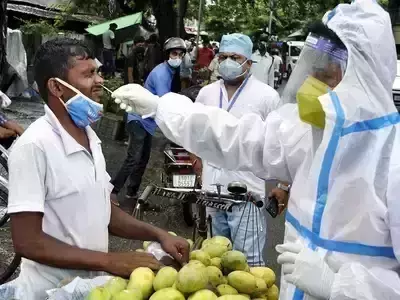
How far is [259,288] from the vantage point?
7.73 ft

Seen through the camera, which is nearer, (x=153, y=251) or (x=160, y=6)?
(x=153, y=251)

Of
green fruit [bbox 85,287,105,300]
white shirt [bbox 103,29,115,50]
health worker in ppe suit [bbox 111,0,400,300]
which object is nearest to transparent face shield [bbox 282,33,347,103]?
health worker in ppe suit [bbox 111,0,400,300]

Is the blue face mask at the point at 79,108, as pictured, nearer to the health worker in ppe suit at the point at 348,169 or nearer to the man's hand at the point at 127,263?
the man's hand at the point at 127,263

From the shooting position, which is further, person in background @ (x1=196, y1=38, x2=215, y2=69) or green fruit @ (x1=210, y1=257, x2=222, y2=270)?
person in background @ (x1=196, y1=38, x2=215, y2=69)

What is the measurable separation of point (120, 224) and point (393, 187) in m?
1.28

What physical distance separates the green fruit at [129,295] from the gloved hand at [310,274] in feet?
1.81

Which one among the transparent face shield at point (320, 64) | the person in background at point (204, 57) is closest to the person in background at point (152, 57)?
the person in background at point (204, 57)

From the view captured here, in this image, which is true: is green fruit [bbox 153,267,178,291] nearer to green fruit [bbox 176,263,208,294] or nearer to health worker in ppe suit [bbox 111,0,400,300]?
green fruit [bbox 176,263,208,294]

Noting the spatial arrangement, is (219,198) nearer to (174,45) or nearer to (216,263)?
(216,263)

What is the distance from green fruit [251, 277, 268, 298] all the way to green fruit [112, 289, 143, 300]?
0.48m

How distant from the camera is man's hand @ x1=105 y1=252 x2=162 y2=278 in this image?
7.54ft

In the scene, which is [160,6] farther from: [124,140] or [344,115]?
[344,115]

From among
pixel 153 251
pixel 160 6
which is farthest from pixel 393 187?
pixel 160 6

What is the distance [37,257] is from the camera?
222 cm
